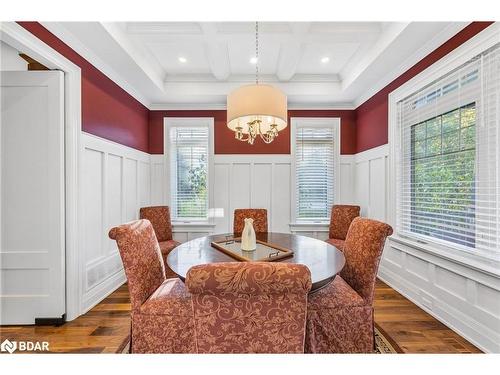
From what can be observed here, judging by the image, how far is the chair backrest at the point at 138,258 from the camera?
1.44 metres

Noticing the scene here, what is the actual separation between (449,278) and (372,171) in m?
1.67

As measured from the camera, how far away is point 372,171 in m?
3.37

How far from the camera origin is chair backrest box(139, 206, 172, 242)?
321 cm

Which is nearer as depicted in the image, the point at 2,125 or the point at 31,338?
the point at 31,338

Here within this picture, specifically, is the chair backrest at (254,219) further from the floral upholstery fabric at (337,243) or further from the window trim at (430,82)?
the window trim at (430,82)

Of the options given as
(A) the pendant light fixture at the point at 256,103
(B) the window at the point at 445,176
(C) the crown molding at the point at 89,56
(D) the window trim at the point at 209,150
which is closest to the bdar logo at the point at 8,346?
(D) the window trim at the point at 209,150

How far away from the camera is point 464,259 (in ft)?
6.13

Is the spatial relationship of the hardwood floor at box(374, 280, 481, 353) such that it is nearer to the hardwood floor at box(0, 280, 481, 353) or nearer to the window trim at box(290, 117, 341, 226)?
the hardwood floor at box(0, 280, 481, 353)

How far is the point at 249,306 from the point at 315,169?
3.30m

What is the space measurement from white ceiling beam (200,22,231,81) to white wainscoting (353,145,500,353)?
7.54ft

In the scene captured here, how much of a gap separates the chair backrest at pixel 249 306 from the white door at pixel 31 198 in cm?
195

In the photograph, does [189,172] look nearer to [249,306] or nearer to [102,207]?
[102,207]
